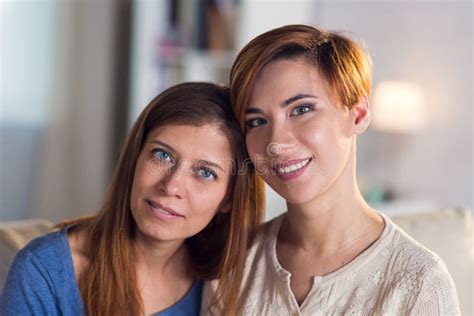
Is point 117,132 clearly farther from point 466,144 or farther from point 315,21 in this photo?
point 466,144

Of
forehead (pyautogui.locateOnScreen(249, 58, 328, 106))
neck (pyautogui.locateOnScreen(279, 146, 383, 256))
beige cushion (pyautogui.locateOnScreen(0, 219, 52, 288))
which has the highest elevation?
forehead (pyautogui.locateOnScreen(249, 58, 328, 106))

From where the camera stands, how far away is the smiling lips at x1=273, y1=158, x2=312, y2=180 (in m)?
1.24

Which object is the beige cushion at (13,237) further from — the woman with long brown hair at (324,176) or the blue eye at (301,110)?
the blue eye at (301,110)

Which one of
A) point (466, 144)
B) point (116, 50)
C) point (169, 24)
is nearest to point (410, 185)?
point (466, 144)

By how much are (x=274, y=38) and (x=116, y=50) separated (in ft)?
10.2

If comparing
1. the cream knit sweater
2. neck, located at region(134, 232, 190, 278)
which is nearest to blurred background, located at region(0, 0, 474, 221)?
neck, located at region(134, 232, 190, 278)

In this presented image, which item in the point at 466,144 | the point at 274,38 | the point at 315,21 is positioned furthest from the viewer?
the point at 315,21

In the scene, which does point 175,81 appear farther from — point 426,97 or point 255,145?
point 255,145

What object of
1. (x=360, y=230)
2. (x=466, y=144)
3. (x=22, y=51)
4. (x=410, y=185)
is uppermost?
(x=22, y=51)

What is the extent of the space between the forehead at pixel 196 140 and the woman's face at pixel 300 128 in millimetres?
127

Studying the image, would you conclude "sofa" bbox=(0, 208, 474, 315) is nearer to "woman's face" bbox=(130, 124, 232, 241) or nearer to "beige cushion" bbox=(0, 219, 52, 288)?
"beige cushion" bbox=(0, 219, 52, 288)

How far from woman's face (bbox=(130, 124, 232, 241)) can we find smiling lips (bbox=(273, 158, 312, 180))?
0.17 m

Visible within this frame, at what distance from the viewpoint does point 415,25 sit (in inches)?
134

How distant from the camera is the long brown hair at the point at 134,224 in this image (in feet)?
4.58
